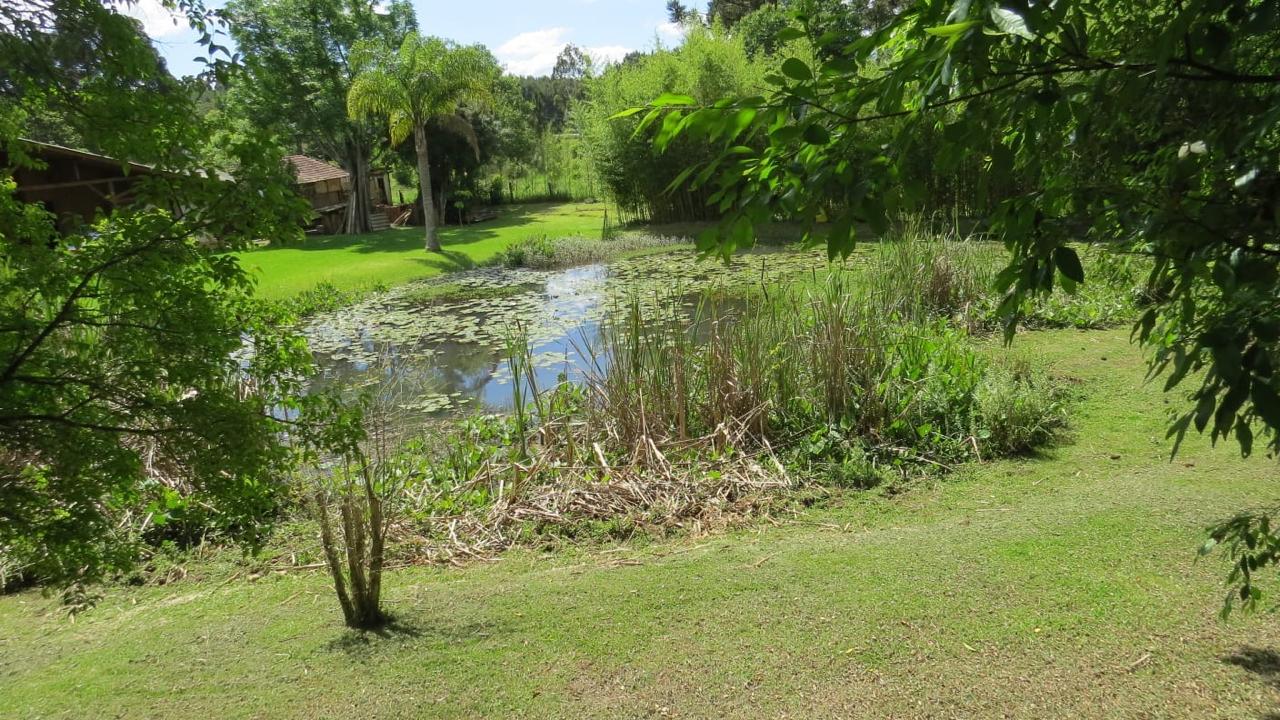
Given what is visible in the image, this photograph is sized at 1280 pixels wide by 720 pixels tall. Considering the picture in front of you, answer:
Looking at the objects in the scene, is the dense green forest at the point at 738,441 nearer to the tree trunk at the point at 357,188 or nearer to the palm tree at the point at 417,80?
the palm tree at the point at 417,80

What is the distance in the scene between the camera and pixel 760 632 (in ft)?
10.3

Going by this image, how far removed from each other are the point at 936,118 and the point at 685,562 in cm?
260

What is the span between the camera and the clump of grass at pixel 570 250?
18.3m

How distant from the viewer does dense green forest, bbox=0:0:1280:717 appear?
1.55 meters

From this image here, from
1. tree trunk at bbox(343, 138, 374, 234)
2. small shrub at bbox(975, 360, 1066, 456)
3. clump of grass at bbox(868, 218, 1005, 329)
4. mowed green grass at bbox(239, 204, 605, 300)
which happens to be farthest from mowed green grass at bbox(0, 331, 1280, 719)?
tree trunk at bbox(343, 138, 374, 234)

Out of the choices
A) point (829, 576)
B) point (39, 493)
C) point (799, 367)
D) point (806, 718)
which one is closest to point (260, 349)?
point (39, 493)

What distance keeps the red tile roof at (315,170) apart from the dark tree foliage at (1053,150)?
28.3m

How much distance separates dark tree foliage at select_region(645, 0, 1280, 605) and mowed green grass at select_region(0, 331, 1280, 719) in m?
1.15

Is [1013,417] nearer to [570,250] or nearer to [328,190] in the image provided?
[570,250]

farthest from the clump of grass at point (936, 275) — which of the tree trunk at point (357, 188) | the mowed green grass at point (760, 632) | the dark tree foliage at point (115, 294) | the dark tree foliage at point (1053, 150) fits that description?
the tree trunk at point (357, 188)

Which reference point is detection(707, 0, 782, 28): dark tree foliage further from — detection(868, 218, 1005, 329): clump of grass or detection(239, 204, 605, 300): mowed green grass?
detection(868, 218, 1005, 329): clump of grass

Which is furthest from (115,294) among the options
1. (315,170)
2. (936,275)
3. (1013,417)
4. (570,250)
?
(315,170)

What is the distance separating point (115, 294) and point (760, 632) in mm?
2463

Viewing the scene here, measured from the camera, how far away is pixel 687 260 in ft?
55.1
